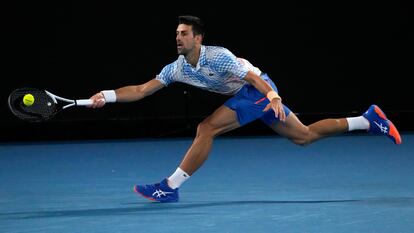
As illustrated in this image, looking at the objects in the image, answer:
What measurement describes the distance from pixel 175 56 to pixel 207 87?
15.3 ft

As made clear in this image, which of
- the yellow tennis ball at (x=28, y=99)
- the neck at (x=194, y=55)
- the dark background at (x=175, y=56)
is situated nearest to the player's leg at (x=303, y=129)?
the neck at (x=194, y=55)

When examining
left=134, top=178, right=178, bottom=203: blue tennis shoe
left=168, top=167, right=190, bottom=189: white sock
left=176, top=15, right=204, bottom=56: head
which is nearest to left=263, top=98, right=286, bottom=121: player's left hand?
left=176, top=15, right=204, bottom=56: head

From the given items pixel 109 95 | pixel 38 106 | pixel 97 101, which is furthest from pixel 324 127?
pixel 38 106

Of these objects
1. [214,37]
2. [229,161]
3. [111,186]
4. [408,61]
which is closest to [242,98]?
[111,186]

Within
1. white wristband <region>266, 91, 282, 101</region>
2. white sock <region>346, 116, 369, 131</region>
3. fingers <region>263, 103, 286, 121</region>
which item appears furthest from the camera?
white sock <region>346, 116, 369, 131</region>

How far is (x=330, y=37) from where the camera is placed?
11594mm

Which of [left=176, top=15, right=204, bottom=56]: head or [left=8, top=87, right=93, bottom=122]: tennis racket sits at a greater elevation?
[left=176, top=15, right=204, bottom=56]: head

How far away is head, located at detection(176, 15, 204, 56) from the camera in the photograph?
654 cm

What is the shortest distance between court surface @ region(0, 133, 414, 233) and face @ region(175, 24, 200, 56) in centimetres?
103

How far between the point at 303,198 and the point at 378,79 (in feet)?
17.4

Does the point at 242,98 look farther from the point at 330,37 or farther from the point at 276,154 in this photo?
the point at 330,37

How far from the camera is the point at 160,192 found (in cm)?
664

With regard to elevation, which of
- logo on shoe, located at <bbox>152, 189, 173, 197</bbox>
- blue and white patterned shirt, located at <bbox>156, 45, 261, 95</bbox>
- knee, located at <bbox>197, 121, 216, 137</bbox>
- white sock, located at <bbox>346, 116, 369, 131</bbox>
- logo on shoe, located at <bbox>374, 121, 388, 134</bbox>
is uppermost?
blue and white patterned shirt, located at <bbox>156, 45, 261, 95</bbox>

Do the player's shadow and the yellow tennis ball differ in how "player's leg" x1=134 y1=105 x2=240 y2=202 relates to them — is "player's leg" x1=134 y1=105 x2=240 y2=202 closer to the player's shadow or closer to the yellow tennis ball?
the player's shadow
